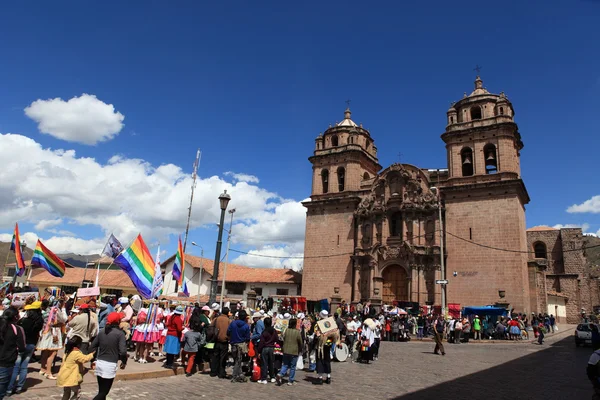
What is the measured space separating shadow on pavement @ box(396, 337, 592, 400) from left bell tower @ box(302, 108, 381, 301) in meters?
20.2

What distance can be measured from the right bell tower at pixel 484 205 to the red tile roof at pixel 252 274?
1607 cm

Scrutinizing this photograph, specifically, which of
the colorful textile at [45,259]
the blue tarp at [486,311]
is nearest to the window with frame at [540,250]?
the blue tarp at [486,311]

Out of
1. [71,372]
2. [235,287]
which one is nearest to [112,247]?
[71,372]

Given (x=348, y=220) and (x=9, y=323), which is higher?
(x=348, y=220)

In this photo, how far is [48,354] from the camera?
9281mm

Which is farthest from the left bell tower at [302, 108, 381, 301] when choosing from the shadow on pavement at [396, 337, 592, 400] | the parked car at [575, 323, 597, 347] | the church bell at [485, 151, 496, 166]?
the shadow on pavement at [396, 337, 592, 400]

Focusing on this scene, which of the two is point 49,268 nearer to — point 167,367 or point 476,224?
point 167,367

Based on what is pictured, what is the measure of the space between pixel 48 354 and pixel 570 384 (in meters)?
12.9

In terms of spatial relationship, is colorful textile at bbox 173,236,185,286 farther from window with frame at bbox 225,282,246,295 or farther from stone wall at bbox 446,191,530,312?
window with frame at bbox 225,282,246,295

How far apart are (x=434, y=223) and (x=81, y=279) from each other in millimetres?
38723

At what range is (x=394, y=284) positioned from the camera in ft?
104

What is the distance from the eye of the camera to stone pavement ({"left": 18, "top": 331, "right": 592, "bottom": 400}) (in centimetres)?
830

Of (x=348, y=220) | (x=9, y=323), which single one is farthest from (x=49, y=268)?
(x=348, y=220)

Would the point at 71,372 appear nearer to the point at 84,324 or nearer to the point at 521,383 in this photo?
the point at 84,324
